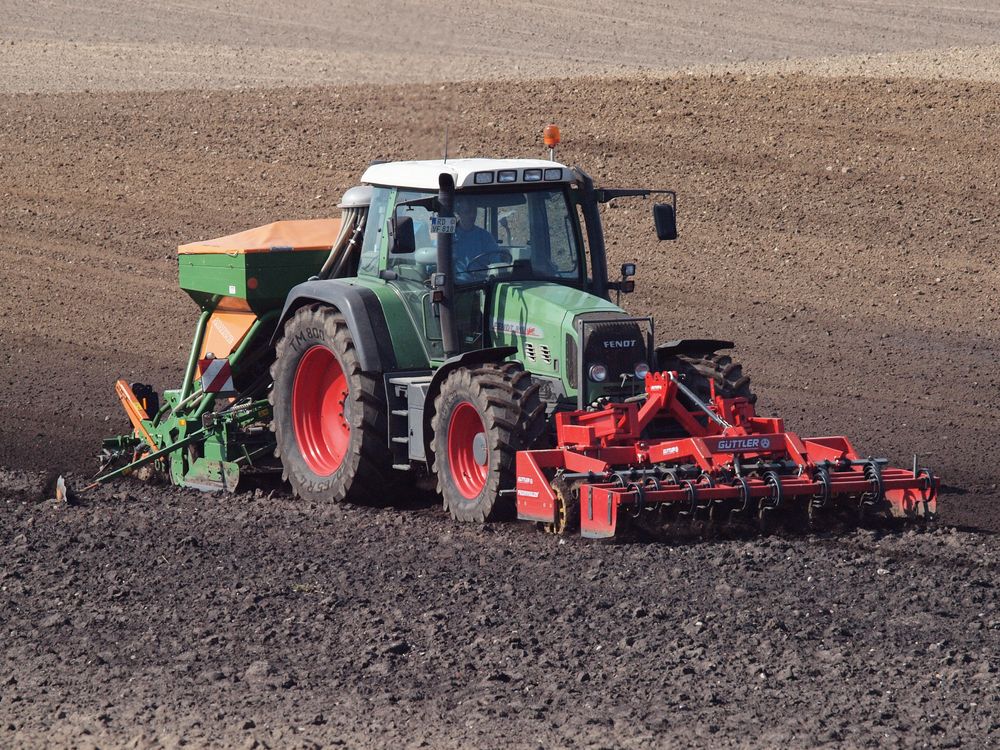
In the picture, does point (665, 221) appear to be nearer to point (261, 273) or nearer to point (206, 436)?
point (261, 273)

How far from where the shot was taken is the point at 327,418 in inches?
433

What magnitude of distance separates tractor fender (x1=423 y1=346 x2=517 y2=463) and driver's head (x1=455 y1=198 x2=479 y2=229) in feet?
2.80

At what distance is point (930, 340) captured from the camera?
634 inches

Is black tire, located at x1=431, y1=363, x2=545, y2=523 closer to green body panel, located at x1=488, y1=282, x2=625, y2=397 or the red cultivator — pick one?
the red cultivator

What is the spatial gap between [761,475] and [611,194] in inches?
90.5

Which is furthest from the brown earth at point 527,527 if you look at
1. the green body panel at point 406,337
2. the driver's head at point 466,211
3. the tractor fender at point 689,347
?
the driver's head at point 466,211

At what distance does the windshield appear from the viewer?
9.95m

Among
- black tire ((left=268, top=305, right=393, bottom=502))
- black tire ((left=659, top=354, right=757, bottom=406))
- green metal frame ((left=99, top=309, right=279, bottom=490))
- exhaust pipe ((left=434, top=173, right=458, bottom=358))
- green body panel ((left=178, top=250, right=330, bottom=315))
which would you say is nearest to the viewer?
exhaust pipe ((left=434, top=173, right=458, bottom=358))

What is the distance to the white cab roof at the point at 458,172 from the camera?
979 centimetres

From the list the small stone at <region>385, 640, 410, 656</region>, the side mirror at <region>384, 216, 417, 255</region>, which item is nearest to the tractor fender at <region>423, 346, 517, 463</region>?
the side mirror at <region>384, 216, 417, 255</region>

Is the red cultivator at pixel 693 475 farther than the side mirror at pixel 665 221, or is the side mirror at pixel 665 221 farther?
the side mirror at pixel 665 221

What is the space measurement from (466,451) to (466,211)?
153cm

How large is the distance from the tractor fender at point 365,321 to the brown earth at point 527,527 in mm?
995

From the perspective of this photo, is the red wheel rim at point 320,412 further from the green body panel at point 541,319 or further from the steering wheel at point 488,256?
the green body panel at point 541,319
